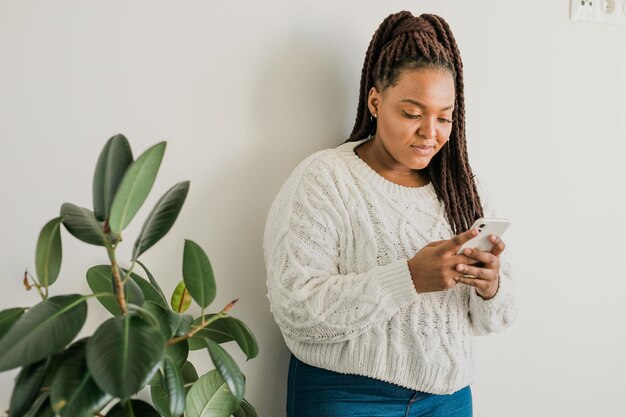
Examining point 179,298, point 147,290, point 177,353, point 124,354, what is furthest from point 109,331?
point 179,298

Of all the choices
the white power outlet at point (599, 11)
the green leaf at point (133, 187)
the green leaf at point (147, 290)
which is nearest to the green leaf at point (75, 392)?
the green leaf at point (133, 187)

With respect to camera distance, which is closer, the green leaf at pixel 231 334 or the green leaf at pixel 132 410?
the green leaf at pixel 132 410

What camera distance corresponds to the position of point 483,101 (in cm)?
190

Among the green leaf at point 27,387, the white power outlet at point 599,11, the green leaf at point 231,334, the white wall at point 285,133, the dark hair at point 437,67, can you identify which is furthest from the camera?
the white power outlet at point 599,11

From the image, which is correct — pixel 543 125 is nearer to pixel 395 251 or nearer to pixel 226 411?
pixel 395 251

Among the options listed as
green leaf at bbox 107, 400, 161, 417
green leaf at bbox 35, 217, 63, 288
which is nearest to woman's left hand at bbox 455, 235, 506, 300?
green leaf at bbox 107, 400, 161, 417

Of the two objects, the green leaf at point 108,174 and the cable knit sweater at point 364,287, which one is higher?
the green leaf at point 108,174

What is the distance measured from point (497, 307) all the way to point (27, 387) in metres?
0.96

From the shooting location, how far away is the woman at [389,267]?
140 cm

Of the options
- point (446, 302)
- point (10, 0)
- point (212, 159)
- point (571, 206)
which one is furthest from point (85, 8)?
point (571, 206)

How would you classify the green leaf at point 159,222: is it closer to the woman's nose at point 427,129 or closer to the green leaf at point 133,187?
the green leaf at point 133,187

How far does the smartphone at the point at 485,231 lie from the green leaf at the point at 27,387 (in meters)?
0.78

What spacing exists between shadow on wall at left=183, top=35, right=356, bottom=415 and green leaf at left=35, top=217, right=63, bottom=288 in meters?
0.48

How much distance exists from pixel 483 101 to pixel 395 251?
639mm
